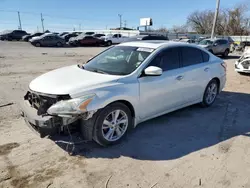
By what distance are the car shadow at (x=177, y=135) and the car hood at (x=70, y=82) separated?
0.79 m

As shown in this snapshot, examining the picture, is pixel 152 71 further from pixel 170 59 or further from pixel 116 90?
pixel 170 59

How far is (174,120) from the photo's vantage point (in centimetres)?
503

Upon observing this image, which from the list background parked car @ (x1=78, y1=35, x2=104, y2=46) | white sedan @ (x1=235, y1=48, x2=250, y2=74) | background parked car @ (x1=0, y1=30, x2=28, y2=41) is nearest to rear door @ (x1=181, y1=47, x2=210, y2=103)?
white sedan @ (x1=235, y1=48, x2=250, y2=74)

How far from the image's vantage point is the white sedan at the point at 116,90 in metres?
3.38

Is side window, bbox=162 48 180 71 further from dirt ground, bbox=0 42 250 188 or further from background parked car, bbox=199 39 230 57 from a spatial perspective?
background parked car, bbox=199 39 230 57

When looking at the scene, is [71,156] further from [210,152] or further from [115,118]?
[210,152]

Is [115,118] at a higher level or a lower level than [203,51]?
lower

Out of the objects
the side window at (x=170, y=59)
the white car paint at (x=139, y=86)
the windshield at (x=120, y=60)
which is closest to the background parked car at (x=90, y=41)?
the windshield at (x=120, y=60)

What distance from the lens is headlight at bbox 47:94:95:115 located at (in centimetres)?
329

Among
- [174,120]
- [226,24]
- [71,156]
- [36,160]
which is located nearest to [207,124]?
[174,120]

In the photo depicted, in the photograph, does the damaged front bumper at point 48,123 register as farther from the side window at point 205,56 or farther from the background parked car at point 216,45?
the background parked car at point 216,45

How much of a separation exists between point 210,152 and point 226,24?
219ft

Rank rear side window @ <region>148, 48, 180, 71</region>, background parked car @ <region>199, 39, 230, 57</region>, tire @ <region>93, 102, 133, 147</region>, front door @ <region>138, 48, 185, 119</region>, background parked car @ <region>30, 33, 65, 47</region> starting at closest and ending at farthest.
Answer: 1. tire @ <region>93, 102, 133, 147</region>
2. front door @ <region>138, 48, 185, 119</region>
3. rear side window @ <region>148, 48, 180, 71</region>
4. background parked car @ <region>199, 39, 230, 57</region>
5. background parked car @ <region>30, 33, 65, 47</region>

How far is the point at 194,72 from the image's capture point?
203 inches
